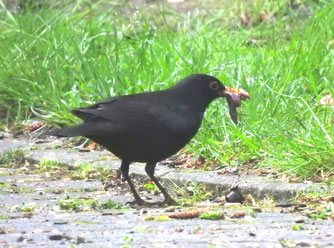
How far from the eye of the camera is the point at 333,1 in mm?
7570

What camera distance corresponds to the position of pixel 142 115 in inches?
192

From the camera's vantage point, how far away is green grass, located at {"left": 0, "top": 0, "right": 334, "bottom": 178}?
5531 millimetres

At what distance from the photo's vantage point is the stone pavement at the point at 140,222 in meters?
3.55

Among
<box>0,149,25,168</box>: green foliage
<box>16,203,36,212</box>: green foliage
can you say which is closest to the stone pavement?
<box>16,203,36,212</box>: green foliage

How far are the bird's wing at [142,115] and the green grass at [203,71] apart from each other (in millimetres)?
611

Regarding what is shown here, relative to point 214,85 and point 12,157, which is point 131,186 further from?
point 12,157

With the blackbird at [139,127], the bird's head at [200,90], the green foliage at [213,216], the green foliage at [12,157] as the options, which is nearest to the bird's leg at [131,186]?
the blackbird at [139,127]

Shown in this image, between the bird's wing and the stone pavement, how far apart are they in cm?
41

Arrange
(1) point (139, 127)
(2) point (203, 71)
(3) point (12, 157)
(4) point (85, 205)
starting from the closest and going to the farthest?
1. (4) point (85, 205)
2. (1) point (139, 127)
3. (3) point (12, 157)
4. (2) point (203, 71)

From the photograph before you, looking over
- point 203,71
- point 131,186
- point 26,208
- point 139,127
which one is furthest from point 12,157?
point 26,208

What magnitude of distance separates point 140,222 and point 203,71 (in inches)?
110

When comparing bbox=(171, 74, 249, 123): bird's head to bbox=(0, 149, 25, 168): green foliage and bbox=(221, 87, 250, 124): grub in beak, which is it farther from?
bbox=(0, 149, 25, 168): green foliage

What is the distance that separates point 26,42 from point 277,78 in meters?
2.36

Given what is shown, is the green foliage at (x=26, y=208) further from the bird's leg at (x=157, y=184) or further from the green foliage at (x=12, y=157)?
the green foliage at (x=12, y=157)
